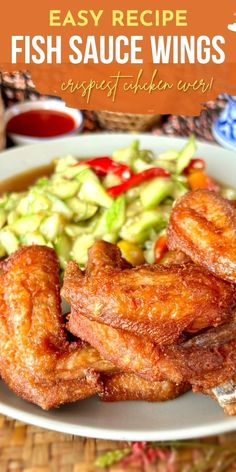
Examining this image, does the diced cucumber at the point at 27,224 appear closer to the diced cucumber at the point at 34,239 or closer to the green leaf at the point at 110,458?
the diced cucumber at the point at 34,239

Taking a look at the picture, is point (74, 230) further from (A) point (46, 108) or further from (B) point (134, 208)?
(A) point (46, 108)

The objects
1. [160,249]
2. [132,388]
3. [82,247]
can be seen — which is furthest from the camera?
[82,247]

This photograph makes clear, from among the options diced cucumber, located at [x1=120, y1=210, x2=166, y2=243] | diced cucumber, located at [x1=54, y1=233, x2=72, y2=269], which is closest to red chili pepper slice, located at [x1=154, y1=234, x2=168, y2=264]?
diced cucumber, located at [x1=120, y1=210, x2=166, y2=243]

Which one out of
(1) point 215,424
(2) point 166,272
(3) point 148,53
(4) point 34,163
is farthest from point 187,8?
(1) point 215,424

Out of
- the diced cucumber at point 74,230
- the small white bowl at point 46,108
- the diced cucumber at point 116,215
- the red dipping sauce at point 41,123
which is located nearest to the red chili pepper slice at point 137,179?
the diced cucumber at point 116,215

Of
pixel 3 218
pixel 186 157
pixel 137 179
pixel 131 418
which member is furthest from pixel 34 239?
pixel 131 418

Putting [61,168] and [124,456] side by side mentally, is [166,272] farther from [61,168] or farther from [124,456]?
[61,168]
